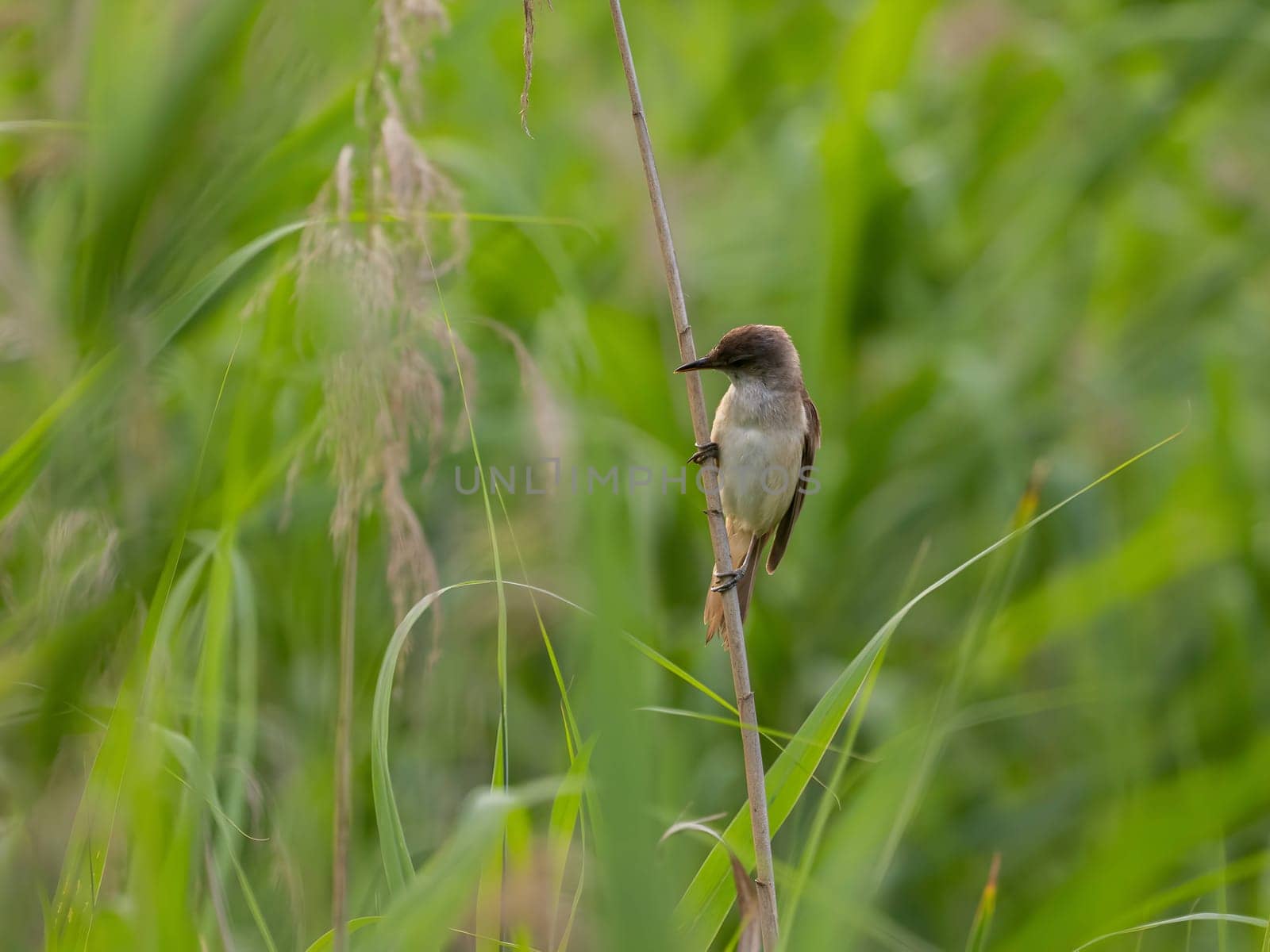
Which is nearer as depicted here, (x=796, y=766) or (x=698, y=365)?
(x=796, y=766)

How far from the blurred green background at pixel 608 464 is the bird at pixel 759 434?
10.7 inches

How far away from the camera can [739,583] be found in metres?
2.80

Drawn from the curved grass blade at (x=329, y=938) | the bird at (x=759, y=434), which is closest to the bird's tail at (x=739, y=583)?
the bird at (x=759, y=434)

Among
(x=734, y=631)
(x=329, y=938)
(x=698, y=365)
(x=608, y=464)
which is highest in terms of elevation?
(x=608, y=464)

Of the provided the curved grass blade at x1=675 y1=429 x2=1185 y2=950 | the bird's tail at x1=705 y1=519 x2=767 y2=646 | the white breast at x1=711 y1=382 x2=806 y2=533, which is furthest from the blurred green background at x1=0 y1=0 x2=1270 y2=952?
the white breast at x1=711 y1=382 x2=806 y2=533

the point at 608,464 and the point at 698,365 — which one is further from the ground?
the point at 608,464

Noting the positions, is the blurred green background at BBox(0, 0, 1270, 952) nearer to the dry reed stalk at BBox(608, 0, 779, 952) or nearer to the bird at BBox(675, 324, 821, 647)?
the dry reed stalk at BBox(608, 0, 779, 952)

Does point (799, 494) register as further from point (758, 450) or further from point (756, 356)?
point (756, 356)

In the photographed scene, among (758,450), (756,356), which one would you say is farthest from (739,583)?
(756,356)

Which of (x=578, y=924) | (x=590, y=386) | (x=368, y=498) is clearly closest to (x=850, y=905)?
(x=578, y=924)

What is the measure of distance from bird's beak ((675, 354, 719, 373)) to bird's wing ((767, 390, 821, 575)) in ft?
1.64

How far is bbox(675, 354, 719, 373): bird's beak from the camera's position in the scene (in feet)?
5.78

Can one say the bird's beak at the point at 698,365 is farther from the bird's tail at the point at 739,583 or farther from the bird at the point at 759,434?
the bird's tail at the point at 739,583

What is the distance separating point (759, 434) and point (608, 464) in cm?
162
